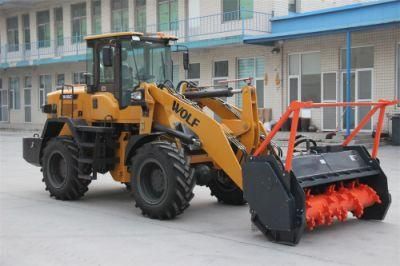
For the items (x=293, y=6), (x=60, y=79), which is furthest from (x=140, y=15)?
(x=293, y=6)

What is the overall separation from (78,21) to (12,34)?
7.45 meters

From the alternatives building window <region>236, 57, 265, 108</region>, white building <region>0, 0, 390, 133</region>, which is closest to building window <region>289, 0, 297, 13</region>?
white building <region>0, 0, 390, 133</region>

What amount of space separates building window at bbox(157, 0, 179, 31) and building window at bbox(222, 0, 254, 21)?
299cm

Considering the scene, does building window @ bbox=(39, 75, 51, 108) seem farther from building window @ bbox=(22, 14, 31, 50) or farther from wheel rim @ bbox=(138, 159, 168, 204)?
wheel rim @ bbox=(138, 159, 168, 204)

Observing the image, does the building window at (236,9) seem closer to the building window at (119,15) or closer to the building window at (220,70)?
the building window at (220,70)

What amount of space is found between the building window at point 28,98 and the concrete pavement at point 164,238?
28823 millimetres

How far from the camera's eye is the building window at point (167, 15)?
93.2ft

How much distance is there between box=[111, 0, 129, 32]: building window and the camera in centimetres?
3146

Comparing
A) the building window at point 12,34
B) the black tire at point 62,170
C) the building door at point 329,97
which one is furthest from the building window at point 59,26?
the black tire at point 62,170

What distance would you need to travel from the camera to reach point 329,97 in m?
22.7

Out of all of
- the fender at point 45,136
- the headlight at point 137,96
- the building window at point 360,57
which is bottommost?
the fender at point 45,136

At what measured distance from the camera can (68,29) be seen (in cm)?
3462

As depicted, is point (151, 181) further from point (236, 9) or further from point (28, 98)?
point (28, 98)

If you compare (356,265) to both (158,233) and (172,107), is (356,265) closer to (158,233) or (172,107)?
(158,233)
